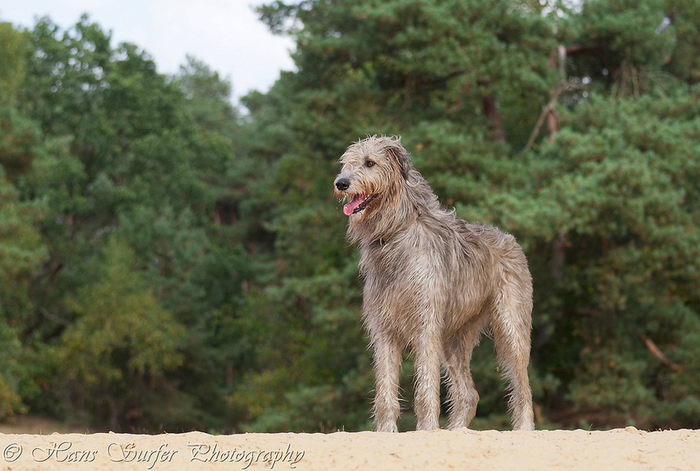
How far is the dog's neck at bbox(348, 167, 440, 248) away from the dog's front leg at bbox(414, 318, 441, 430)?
0.82 metres

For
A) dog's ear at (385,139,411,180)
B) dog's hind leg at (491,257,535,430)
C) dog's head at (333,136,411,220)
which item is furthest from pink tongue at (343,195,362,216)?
dog's hind leg at (491,257,535,430)

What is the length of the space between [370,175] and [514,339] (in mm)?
2040

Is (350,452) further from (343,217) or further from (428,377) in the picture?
(343,217)

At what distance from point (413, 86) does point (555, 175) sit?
4.62 meters

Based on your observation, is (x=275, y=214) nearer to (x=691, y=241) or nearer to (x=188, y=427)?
(x=188, y=427)

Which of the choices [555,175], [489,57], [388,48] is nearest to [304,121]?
[388,48]

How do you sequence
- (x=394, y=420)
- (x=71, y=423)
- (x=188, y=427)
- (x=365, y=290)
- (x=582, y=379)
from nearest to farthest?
1. (x=394, y=420)
2. (x=365, y=290)
3. (x=582, y=379)
4. (x=71, y=423)
5. (x=188, y=427)

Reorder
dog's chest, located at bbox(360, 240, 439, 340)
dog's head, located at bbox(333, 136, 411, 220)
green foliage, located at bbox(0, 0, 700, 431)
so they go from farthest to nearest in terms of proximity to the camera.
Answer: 1. green foliage, located at bbox(0, 0, 700, 431)
2. dog's chest, located at bbox(360, 240, 439, 340)
3. dog's head, located at bbox(333, 136, 411, 220)

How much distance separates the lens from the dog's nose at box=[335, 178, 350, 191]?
7789 millimetres

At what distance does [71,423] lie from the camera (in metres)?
34.6

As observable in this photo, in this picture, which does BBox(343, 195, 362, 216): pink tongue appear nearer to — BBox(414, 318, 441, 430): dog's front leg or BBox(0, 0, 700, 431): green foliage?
BBox(414, 318, 441, 430): dog's front leg

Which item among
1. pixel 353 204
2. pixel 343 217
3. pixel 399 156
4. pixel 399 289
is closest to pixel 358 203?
pixel 353 204

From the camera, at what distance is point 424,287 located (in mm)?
8008

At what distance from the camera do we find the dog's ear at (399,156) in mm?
8078
